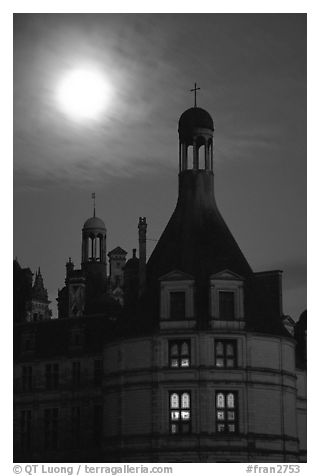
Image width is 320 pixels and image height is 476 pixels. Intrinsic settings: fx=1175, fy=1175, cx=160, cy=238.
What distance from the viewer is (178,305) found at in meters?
44.5

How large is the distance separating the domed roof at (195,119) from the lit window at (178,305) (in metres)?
6.37

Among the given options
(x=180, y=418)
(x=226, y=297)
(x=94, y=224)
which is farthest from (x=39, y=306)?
(x=180, y=418)

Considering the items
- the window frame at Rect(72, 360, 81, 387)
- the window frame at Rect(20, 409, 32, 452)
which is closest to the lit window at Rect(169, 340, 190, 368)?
the window frame at Rect(72, 360, 81, 387)

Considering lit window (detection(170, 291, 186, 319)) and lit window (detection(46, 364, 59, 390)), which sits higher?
lit window (detection(170, 291, 186, 319))

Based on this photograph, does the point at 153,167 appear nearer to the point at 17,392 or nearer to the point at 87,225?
the point at 87,225

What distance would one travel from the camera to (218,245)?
153 feet

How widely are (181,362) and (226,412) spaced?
2488 mm

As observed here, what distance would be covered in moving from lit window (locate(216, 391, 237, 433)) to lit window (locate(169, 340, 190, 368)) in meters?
1.72

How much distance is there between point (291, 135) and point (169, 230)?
30.9ft

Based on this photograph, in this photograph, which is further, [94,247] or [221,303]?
[94,247]

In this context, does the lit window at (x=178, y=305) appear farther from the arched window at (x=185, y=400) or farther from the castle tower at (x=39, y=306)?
the castle tower at (x=39, y=306)

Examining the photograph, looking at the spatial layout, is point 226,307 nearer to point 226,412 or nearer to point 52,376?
point 226,412

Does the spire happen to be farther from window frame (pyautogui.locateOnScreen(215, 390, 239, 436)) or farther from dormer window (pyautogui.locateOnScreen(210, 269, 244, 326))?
window frame (pyautogui.locateOnScreen(215, 390, 239, 436))

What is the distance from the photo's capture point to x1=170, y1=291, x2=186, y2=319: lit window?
44.4 metres
